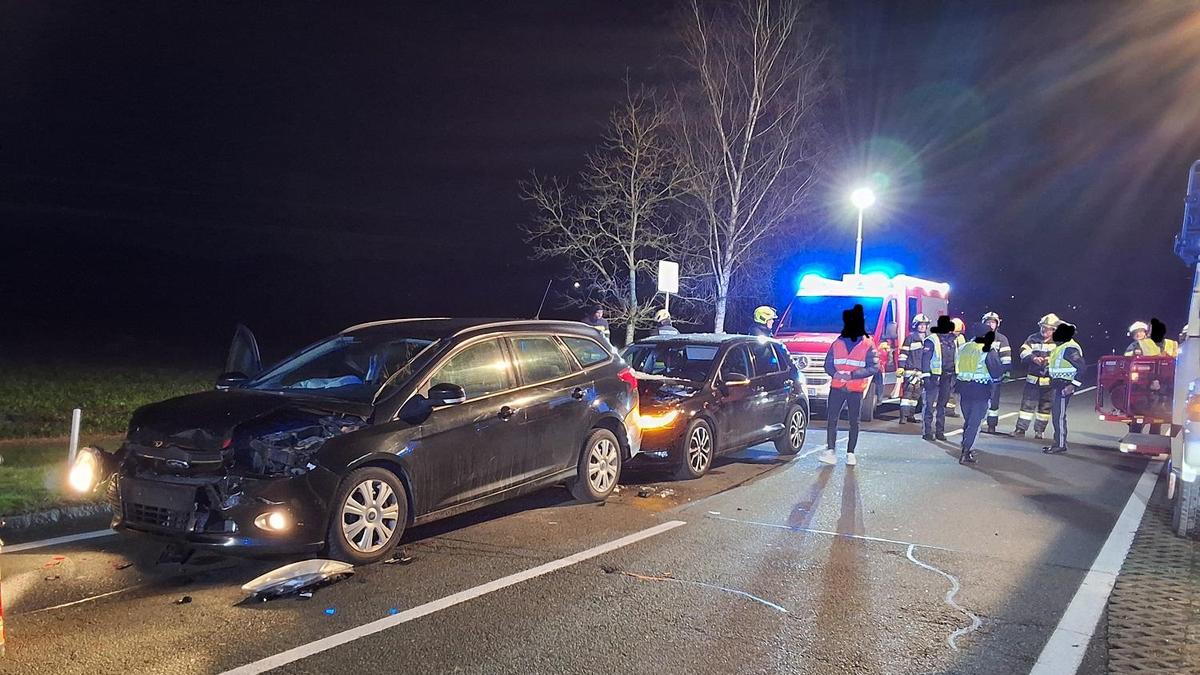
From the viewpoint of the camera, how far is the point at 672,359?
9680mm

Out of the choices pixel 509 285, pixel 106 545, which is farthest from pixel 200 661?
pixel 509 285

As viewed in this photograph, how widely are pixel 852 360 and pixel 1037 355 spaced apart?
4.87 m

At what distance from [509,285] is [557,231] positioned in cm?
2047

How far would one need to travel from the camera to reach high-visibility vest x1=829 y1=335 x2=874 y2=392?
9492 millimetres

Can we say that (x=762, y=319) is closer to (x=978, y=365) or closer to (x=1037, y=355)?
(x=978, y=365)

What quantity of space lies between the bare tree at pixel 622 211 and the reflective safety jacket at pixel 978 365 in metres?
9.57

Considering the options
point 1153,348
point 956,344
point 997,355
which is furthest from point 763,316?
point 1153,348

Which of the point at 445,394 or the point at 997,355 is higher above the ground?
the point at 997,355

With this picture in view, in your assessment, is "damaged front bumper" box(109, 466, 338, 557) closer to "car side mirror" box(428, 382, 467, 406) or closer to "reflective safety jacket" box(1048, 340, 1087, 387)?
"car side mirror" box(428, 382, 467, 406)

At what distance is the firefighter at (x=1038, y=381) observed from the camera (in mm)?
12281

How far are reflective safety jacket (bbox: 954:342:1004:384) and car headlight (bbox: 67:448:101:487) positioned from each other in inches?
378

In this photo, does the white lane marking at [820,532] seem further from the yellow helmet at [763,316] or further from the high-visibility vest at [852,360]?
the yellow helmet at [763,316]

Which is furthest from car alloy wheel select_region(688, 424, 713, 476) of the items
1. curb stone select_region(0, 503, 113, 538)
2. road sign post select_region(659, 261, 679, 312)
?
road sign post select_region(659, 261, 679, 312)

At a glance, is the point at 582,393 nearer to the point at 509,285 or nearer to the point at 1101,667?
the point at 1101,667
